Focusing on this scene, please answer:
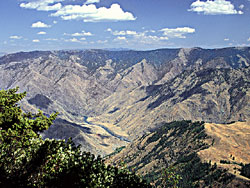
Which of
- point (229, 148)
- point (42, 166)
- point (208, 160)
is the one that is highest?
point (42, 166)

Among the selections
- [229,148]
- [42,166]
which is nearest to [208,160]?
[229,148]

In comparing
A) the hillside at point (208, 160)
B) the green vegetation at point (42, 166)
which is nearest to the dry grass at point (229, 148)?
the hillside at point (208, 160)

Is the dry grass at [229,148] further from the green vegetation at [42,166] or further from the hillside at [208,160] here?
the green vegetation at [42,166]

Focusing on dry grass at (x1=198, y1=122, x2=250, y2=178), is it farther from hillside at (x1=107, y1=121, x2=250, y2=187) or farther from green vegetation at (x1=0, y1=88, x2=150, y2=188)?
green vegetation at (x1=0, y1=88, x2=150, y2=188)

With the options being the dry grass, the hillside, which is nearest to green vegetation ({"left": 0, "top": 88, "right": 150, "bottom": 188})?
the hillside

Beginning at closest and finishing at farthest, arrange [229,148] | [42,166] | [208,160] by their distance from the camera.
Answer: [42,166] < [208,160] < [229,148]

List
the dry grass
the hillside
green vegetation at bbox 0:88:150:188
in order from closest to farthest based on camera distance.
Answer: green vegetation at bbox 0:88:150:188
the hillside
the dry grass

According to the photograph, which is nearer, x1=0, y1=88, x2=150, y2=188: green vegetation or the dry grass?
x1=0, y1=88, x2=150, y2=188: green vegetation

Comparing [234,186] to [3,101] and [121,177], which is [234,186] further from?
[3,101]

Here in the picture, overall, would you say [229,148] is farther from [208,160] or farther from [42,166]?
[42,166]

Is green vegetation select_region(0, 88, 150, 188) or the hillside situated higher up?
green vegetation select_region(0, 88, 150, 188)

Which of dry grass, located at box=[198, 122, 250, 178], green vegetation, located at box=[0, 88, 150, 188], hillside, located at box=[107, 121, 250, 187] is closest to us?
green vegetation, located at box=[0, 88, 150, 188]
